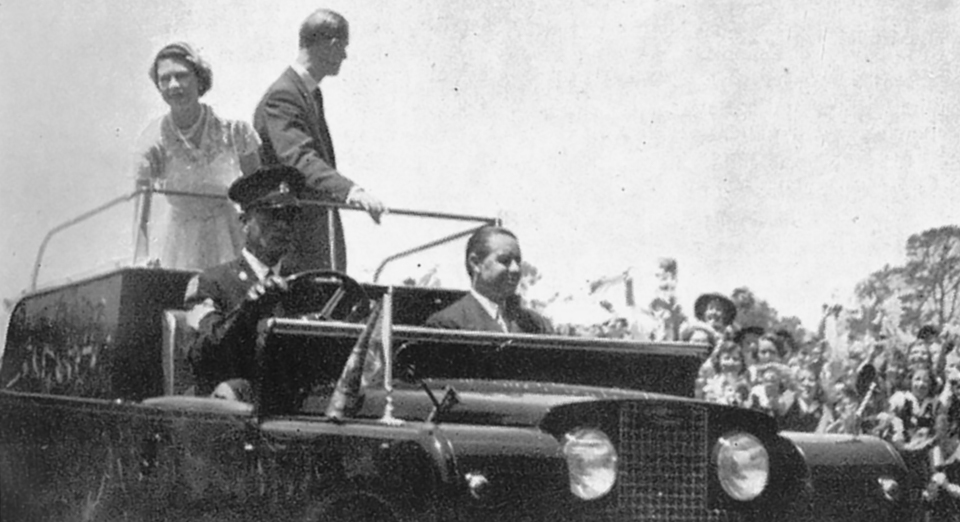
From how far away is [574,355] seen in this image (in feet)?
18.2

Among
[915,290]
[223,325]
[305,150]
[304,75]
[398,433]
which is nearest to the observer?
[398,433]

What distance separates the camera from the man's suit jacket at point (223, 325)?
5.01 meters

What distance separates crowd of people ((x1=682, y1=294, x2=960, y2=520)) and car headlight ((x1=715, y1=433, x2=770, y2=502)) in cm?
293

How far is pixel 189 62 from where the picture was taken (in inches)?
255

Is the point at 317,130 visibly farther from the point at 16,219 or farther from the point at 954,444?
the point at 954,444

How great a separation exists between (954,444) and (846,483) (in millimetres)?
3591

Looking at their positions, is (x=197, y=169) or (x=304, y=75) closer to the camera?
(x=304, y=75)

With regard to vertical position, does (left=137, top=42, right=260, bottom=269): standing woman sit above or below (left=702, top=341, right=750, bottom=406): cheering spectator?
above

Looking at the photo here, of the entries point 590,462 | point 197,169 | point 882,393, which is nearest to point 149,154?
point 197,169

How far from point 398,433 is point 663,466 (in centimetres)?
103

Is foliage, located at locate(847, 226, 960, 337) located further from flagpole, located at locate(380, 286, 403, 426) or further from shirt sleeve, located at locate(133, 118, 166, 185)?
flagpole, located at locate(380, 286, 403, 426)

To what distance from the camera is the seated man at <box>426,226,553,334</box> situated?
5672 mm

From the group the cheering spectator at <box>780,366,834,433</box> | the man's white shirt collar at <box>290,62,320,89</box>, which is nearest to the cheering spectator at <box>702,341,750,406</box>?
the cheering spectator at <box>780,366,834,433</box>

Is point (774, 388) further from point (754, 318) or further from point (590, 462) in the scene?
point (754, 318)
